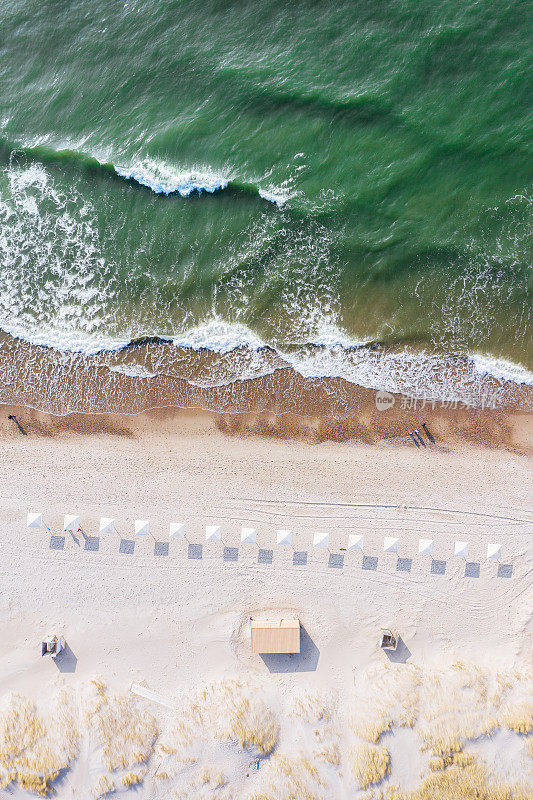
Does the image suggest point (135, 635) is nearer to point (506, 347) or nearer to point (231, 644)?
point (231, 644)

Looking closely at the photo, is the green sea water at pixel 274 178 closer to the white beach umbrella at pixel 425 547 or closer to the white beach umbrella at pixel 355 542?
the white beach umbrella at pixel 355 542

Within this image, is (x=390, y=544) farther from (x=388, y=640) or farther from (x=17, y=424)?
(x=17, y=424)

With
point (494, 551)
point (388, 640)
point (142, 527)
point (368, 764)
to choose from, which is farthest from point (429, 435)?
point (368, 764)

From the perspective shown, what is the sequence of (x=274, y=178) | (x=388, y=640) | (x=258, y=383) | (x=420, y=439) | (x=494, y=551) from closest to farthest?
(x=388, y=640) < (x=494, y=551) < (x=420, y=439) < (x=258, y=383) < (x=274, y=178)

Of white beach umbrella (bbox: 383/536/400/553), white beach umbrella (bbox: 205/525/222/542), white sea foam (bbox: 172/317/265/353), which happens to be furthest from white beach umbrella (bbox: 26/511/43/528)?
white beach umbrella (bbox: 383/536/400/553)

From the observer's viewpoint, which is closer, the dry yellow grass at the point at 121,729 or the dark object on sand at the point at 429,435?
the dry yellow grass at the point at 121,729

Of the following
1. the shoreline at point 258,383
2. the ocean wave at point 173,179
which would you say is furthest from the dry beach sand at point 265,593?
the ocean wave at point 173,179

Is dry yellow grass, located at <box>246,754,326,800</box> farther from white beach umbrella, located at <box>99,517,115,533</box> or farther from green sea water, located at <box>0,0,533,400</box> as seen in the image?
green sea water, located at <box>0,0,533,400</box>
